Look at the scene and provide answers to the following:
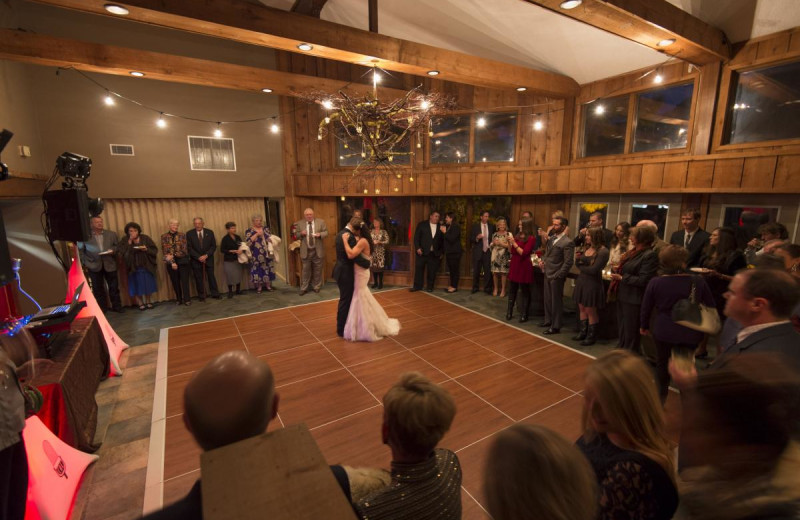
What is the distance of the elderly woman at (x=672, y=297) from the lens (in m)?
2.77

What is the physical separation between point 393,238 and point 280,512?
7.53 metres

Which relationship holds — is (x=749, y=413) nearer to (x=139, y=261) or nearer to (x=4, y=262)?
(x=4, y=262)

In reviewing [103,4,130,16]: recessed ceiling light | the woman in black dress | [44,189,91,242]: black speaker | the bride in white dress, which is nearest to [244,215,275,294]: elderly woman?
the bride in white dress

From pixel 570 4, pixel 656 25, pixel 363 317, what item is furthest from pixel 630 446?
Result: pixel 656 25

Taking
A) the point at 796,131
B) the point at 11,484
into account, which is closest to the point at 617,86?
the point at 796,131

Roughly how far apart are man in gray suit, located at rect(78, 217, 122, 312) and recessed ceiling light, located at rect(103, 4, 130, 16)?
13.4 feet

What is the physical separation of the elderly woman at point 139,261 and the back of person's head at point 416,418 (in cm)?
682

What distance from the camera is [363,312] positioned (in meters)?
4.74

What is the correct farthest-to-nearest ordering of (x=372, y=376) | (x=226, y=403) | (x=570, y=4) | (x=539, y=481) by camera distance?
1. (x=372, y=376)
2. (x=570, y=4)
3. (x=226, y=403)
4. (x=539, y=481)

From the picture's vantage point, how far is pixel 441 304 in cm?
640

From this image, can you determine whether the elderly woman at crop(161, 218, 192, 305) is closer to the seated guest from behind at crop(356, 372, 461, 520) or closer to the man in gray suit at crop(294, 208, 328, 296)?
the man in gray suit at crop(294, 208, 328, 296)

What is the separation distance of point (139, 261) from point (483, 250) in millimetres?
6390

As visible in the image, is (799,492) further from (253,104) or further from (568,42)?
(253,104)

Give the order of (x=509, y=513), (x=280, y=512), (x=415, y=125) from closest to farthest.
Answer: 1. (x=280, y=512)
2. (x=509, y=513)
3. (x=415, y=125)
